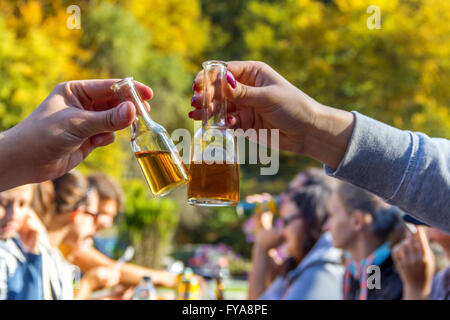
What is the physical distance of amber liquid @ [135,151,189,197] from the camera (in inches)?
57.6

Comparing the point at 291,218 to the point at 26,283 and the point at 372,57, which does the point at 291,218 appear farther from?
the point at 372,57

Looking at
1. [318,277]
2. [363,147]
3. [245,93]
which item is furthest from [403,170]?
[318,277]

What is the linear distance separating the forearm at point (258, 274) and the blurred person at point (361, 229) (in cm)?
106

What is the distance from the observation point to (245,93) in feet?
4.93

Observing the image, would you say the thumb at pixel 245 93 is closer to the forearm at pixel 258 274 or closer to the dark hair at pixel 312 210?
the dark hair at pixel 312 210

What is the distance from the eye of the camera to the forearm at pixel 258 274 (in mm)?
4175

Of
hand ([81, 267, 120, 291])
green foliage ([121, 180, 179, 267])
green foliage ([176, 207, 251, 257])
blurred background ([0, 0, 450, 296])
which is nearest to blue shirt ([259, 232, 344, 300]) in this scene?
hand ([81, 267, 120, 291])

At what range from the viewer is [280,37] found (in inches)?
658

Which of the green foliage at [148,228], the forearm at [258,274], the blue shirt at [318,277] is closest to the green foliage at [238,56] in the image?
the green foliage at [148,228]

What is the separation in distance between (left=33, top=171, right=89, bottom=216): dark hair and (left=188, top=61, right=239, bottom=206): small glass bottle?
2143mm

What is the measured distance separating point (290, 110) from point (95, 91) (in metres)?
0.60

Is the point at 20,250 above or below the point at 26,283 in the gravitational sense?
above
